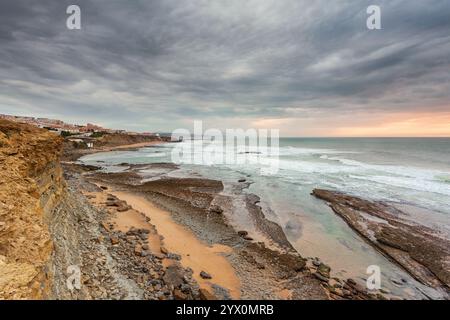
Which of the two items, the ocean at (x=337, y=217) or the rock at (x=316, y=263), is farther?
the ocean at (x=337, y=217)

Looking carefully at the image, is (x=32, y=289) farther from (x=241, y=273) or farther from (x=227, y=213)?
(x=227, y=213)

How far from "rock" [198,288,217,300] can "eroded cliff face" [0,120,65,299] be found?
364 centimetres

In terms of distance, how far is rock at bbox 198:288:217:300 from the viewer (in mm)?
6256

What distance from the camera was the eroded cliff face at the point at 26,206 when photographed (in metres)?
3.84

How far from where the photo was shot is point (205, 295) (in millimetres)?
6305

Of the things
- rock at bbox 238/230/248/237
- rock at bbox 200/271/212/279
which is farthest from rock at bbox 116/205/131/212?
rock at bbox 200/271/212/279

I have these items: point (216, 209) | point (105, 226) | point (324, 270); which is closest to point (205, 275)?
point (324, 270)

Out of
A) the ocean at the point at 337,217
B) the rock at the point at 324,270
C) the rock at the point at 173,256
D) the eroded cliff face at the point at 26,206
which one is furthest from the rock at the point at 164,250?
the rock at the point at 324,270

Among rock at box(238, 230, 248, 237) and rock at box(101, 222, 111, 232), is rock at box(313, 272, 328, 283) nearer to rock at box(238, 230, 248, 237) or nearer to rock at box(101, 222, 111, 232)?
rock at box(238, 230, 248, 237)

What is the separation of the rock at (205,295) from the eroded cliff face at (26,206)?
364cm

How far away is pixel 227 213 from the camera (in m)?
13.9

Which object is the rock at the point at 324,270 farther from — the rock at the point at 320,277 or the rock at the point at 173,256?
the rock at the point at 173,256

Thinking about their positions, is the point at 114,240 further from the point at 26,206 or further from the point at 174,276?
the point at 26,206
